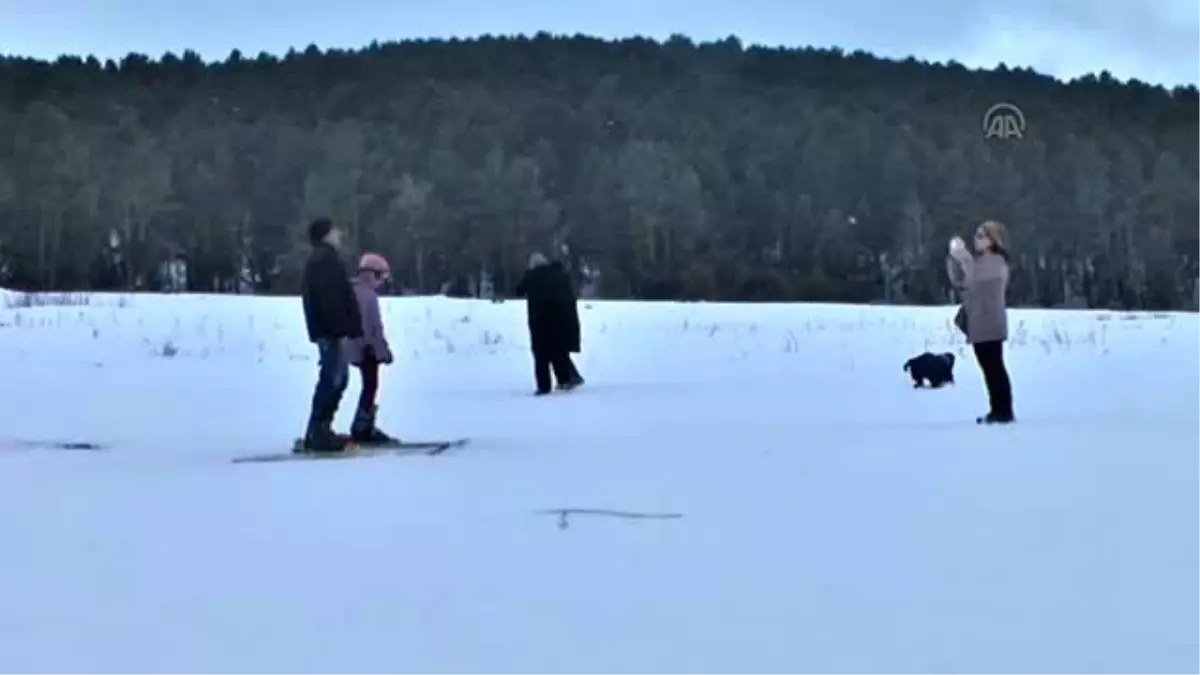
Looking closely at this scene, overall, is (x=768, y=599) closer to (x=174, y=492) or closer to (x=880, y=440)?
(x=174, y=492)

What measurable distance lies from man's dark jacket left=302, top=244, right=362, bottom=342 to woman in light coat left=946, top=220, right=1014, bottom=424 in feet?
15.1

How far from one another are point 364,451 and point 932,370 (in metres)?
7.23

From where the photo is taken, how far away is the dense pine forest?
3499 inches

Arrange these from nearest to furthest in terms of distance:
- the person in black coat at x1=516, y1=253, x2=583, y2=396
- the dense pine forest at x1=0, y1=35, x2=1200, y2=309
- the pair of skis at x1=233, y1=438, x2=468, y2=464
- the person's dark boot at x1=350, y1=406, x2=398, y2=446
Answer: the pair of skis at x1=233, y1=438, x2=468, y2=464, the person's dark boot at x1=350, y1=406, x2=398, y2=446, the person in black coat at x1=516, y1=253, x2=583, y2=396, the dense pine forest at x1=0, y1=35, x2=1200, y2=309

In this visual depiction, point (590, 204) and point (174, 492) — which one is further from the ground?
point (590, 204)

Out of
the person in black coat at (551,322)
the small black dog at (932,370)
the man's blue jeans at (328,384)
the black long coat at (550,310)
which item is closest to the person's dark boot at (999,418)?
the small black dog at (932,370)

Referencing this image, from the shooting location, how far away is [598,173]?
328 feet

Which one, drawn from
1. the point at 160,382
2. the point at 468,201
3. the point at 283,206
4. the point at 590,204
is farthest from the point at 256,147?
the point at 160,382

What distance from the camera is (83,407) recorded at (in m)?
14.6

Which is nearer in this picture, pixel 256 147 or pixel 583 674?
pixel 583 674

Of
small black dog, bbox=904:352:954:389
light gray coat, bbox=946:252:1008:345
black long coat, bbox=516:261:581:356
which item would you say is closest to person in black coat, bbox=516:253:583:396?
black long coat, bbox=516:261:581:356

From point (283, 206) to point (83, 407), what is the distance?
3185 inches

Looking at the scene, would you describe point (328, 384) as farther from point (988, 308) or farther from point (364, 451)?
point (988, 308)

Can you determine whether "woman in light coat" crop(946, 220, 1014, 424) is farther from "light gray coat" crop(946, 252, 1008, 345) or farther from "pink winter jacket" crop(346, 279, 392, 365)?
"pink winter jacket" crop(346, 279, 392, 365)
